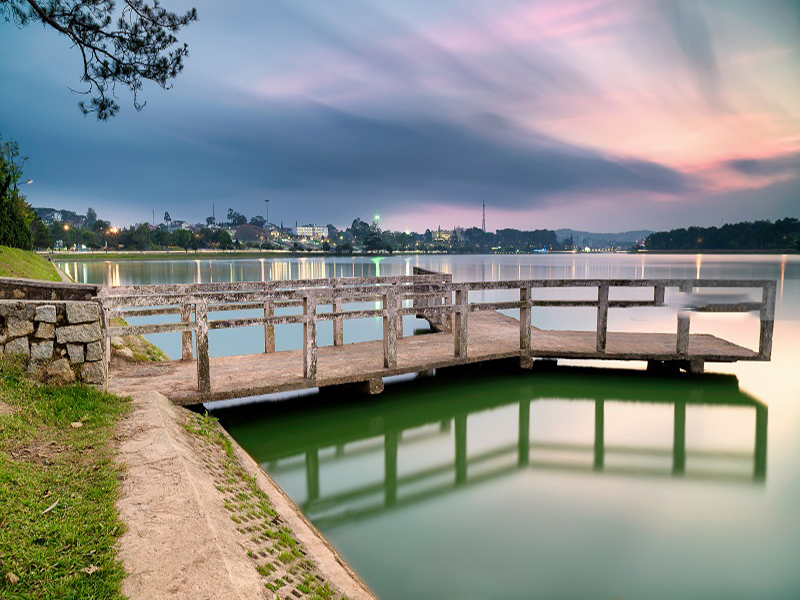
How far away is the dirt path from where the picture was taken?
3088mm

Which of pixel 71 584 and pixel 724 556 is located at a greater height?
pixel 71 584

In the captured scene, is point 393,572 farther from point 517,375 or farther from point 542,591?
point 517,375

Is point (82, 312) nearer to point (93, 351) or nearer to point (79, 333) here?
point (79, 333)

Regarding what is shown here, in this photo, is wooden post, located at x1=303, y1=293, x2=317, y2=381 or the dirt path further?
wooden post, located at x1=303, y1=293, x2=317, y2=381

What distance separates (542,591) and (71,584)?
3.61 meters

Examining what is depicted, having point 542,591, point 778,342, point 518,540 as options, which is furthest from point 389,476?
point 778,342

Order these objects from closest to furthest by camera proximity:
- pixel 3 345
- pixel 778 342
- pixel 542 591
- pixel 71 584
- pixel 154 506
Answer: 1. pixel 71 584
2. pixel 154 506
3. pixel 542 591
4. pixel 3 345
5. pixel 778 342

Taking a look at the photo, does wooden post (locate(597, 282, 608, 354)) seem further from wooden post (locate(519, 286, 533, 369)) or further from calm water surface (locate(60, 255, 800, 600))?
wooden post (locate(519, 286, 533, 369))

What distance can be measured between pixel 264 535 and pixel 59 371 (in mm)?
3429

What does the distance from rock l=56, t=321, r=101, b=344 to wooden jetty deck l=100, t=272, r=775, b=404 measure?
1.15 meters

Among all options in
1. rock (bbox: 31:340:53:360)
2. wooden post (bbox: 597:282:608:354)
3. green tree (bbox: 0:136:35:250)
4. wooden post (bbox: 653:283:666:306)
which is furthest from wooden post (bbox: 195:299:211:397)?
green tree (bbox: 0:136:35:250)

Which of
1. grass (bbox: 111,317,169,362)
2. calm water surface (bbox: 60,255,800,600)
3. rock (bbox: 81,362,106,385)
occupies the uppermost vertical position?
rock (bbox: 81,362,106,385)

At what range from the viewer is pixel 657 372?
12203 mm

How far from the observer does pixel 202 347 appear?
23.6 feet
